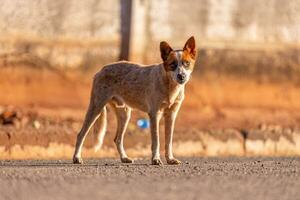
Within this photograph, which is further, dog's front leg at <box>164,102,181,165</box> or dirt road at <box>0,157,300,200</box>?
dog's front leg at <box>164,102,181,165</box>

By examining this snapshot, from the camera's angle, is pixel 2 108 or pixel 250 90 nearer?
pixel 2 108

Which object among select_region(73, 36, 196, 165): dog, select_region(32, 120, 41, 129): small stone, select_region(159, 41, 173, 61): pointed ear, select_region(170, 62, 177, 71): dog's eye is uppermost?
select_region(159, 41, 173, 61): pointed ear

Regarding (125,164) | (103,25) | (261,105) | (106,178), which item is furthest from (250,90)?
(106,178)

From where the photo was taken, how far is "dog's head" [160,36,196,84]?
16.9 meters

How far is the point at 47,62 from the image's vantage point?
2716cm

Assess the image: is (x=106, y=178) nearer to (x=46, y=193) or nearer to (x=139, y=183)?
(x=139, y=183)

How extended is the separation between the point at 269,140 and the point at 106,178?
34.4 feet

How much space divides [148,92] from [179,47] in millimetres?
10275

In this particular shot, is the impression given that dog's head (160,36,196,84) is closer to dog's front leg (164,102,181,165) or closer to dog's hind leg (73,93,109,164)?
dog's front leg (164,102,181,165)

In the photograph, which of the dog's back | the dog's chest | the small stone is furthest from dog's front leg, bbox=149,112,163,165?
the small stone

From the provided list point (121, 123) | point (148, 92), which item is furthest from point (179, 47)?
point (148, 92)

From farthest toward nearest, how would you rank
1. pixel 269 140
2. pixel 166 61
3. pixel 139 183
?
1. pixel 269 140
2. pixel 166 61
3. pixel 139 183

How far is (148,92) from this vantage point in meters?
17.6

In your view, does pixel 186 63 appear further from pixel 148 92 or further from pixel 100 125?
pixel 100 125
